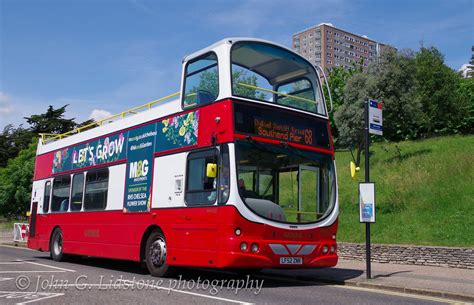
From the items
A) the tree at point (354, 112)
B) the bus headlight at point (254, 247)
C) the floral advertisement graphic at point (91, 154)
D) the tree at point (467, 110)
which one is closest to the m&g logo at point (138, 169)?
the floral advertisement graphic at point (91, 154)

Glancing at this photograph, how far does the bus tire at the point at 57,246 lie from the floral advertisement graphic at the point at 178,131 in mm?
6471

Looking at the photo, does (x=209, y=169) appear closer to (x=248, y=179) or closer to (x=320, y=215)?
(x=248, y=179)

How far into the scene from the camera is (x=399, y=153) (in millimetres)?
32156

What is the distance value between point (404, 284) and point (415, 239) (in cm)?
751

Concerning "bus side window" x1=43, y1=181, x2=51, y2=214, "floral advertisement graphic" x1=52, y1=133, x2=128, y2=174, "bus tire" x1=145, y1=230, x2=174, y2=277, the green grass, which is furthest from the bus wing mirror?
the green grass

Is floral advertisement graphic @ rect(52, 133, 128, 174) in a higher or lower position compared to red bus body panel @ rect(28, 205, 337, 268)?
higher

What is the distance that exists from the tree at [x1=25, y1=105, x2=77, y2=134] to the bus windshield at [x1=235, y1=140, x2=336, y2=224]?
61.3m

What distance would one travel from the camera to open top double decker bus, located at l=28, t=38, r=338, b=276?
364 inches

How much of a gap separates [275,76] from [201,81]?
2.08 m

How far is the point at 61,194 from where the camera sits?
16.0m

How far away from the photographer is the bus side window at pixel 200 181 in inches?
376

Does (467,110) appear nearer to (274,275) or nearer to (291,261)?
(274,275)

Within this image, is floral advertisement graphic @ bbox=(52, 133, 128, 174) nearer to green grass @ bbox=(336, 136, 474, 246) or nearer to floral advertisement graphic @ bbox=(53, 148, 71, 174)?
floral advertisement graphic @ bbox=(53, 148, 71, 174)

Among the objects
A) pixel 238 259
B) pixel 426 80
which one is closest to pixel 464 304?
pixel 238 259
